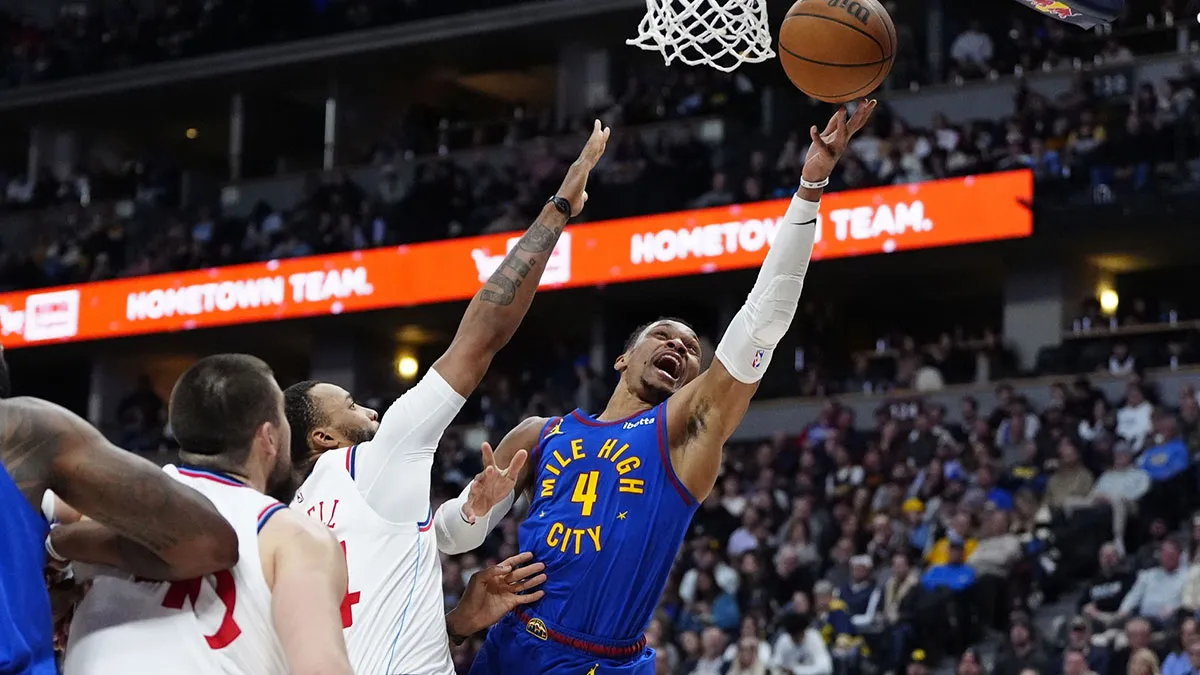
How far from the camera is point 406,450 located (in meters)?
4.21

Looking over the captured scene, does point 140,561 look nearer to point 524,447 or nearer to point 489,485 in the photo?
point 489,485

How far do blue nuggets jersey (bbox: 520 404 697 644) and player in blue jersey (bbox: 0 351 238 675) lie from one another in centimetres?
173

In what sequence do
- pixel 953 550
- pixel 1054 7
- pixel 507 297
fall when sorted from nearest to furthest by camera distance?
1. pixel 507 297
2. pixel 1054 7
3. pixel 953 550

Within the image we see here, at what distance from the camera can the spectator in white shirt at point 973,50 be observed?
1880 cm

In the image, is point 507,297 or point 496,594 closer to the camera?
point 507,297

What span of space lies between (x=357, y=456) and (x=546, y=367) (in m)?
18.9

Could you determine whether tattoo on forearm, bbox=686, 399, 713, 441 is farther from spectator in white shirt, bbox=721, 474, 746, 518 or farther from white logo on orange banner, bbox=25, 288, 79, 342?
white logo on orange banner, bbox=25, 288, 79, 342

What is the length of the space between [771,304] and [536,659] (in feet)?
4.25

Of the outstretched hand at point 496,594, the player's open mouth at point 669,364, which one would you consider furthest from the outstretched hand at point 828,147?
the outstretched hand at point 496,594

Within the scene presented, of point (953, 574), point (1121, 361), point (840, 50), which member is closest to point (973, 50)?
point (1121, 361)

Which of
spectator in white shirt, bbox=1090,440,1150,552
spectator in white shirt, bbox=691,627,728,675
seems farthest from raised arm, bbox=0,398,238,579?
spectator in white shirt, bbox=1090,440,1150,552

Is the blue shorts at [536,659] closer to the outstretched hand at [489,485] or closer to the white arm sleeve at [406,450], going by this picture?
the outstretched hand at [489,485]

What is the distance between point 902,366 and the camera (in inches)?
681

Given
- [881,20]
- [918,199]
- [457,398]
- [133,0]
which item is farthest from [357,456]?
[133,0]
